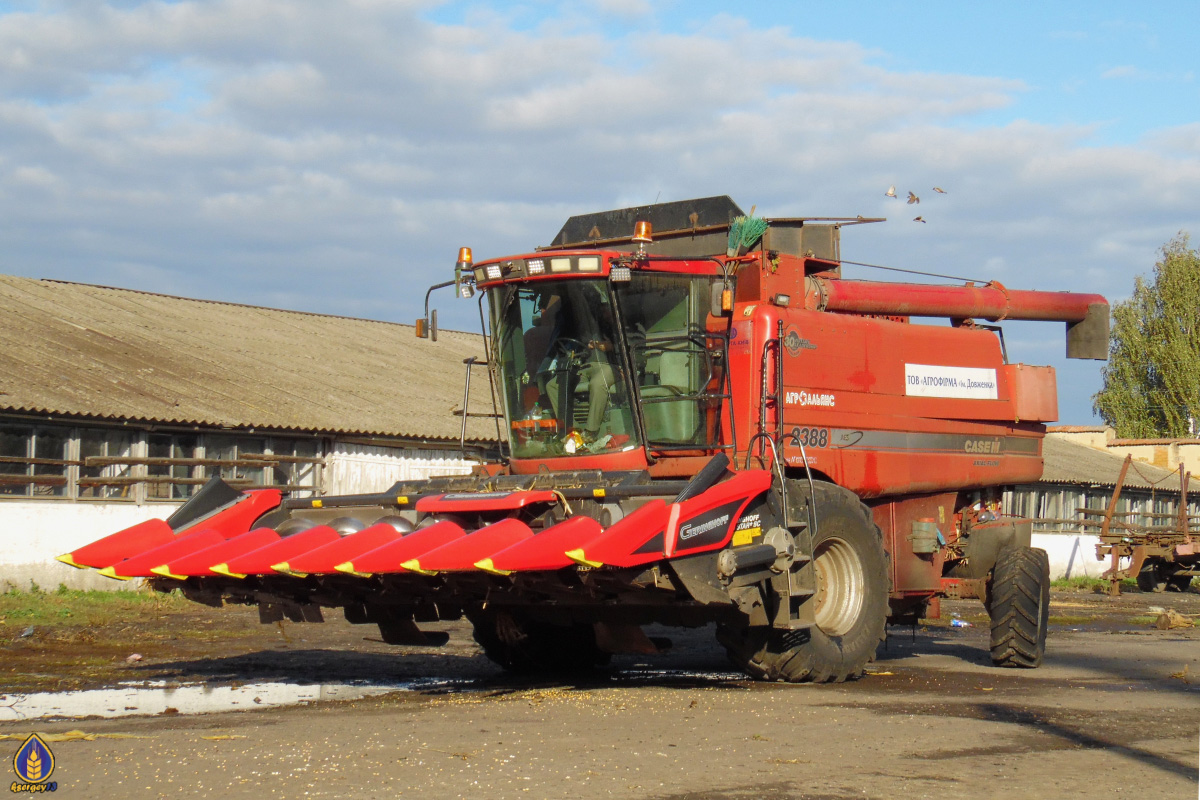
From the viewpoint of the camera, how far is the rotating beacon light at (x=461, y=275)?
11.6 m

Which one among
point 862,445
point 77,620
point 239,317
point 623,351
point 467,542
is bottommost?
point 77,620

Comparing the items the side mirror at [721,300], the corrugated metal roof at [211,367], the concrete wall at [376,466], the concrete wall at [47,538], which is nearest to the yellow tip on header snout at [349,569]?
the side mirror at [721,300]

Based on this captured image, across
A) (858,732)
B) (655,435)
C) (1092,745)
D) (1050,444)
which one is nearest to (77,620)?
(655,435)

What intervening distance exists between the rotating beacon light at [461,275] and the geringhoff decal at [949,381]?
4.35m

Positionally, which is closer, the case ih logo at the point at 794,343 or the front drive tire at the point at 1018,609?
the case ih logo at the point at 794,343

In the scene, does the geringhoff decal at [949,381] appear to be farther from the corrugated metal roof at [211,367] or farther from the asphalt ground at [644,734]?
the corrugated metal roof at [211,367]

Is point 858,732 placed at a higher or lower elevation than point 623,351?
lower

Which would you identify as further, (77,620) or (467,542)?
(77,620)

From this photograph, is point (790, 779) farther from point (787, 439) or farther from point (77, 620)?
point (77, 620)

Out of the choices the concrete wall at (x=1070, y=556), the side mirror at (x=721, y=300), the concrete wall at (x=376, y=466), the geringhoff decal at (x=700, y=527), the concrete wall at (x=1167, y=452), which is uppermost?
the side mirror at (x=721, y=300)

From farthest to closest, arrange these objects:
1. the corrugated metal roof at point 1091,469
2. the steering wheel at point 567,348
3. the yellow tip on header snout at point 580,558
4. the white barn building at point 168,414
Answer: the corrugated metal roof at point 1091,469
the white barn building at point 168,414
the steering wheel at point 567,348
the yellow tip on header snout at point 580,558

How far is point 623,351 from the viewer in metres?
11.0

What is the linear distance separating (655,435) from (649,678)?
8.62 ft

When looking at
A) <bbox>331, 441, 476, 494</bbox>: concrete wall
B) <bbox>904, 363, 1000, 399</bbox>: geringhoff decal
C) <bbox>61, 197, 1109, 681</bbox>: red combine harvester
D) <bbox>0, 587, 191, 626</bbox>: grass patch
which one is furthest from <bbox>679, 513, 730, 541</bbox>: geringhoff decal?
<bbox>331, 441, 476, 494</bbox>: concrete wall
